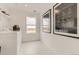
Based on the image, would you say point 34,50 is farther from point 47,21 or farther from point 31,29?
point 31,29

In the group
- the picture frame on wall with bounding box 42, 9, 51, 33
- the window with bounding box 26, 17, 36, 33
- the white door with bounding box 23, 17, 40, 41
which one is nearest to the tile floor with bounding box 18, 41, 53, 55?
the picture frame on wall with bounding box 42, 9, 51, 33

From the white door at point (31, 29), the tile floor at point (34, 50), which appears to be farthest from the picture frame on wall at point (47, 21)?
the white door at point (31, 29)

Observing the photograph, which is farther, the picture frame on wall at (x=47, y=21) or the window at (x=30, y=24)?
the window at (x=30, y=24)

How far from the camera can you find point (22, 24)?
23.7ft

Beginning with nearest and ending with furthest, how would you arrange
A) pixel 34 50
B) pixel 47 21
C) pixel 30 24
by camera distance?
pixel 34 50 → pixel 47 21 → pixel 30 24

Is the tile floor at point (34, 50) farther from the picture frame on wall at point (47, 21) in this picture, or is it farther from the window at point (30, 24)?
the window at point (30, 24)

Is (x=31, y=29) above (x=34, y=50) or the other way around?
above

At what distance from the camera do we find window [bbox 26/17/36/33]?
24.4 ft

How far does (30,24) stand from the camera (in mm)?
7512

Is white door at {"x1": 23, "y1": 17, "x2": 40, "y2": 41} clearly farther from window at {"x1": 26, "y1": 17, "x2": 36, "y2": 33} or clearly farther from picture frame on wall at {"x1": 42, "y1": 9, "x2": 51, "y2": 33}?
picture frame on wall at {"x1": 42, "y1": 9, "x2": 51, "y2": 33}

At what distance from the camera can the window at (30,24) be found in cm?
743

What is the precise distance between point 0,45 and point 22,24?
453cm

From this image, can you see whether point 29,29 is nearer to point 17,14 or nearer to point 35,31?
point 35,31

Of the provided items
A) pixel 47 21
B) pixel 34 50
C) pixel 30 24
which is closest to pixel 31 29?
pixel 30 24
